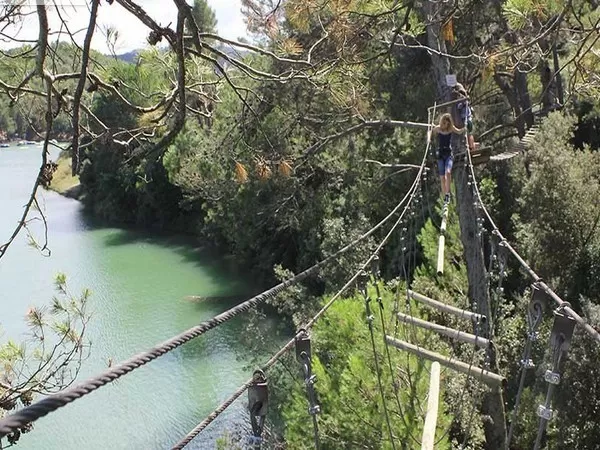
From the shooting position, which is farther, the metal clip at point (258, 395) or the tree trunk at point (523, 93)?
the tree trunk at point (523, 93)

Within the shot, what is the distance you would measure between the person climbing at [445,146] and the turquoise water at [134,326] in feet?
11.1

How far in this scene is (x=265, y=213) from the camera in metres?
9.40

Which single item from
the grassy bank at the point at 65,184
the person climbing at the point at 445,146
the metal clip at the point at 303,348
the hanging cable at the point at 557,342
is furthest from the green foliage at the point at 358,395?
the grassy bank at the point at 65,184

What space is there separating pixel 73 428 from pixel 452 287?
13.3 feet

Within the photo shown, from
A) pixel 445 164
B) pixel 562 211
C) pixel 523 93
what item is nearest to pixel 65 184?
pixel 523 93

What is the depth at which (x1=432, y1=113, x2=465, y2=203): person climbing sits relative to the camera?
A: 4070mm

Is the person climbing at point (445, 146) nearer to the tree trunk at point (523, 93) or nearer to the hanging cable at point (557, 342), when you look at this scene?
the hanging cable at point (557, 342)

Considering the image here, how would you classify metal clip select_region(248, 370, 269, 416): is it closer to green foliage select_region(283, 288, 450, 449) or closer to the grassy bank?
green foliage select_region(283, 288, 450, 449)

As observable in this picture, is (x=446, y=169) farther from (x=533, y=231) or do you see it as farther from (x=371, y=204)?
(x=371, y=204)

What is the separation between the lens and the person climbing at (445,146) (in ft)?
13.4

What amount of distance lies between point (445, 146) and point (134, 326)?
20.1ft

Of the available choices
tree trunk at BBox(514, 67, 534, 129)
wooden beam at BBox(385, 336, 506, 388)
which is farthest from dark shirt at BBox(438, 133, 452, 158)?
tree trunk at BBox(514, 67, 534, 129)

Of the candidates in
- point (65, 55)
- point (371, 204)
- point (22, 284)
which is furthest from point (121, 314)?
point (65, 55)

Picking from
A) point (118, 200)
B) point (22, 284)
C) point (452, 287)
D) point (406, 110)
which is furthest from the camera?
point (118, 200)
